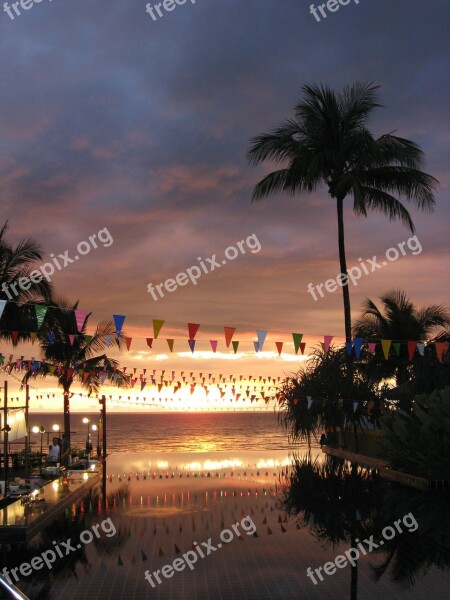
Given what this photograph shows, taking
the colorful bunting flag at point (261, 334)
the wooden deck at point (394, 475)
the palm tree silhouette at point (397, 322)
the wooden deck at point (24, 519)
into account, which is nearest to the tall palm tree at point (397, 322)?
the palm tree silhouette at point (397, 322)

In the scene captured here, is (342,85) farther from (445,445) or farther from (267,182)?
(445,445)

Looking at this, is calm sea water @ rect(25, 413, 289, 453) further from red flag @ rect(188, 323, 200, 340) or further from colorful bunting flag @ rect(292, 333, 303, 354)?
→ colorful bunting flag @ rect(292, 333, 303, 354)

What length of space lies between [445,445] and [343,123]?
39.3 ft

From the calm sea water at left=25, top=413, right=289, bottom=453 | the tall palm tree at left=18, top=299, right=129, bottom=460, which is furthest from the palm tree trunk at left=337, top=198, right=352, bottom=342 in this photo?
the calm sea water at left=25, top=413, right=289, bottom=453

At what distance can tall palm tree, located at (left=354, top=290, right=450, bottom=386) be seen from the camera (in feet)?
112

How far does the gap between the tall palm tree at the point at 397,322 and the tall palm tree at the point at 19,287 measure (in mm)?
17752

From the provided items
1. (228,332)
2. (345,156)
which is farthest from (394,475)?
(345,156)

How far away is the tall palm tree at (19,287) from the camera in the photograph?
72.4 ft

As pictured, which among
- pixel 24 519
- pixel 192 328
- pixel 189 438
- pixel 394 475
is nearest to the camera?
pixel 24 519

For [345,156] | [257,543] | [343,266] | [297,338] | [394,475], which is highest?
[345,156]

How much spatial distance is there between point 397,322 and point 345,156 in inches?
507

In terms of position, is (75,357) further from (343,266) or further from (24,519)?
(24,519)

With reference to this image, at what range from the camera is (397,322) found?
34625 millimetres

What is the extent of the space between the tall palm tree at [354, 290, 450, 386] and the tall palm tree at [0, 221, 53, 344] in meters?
17.8
